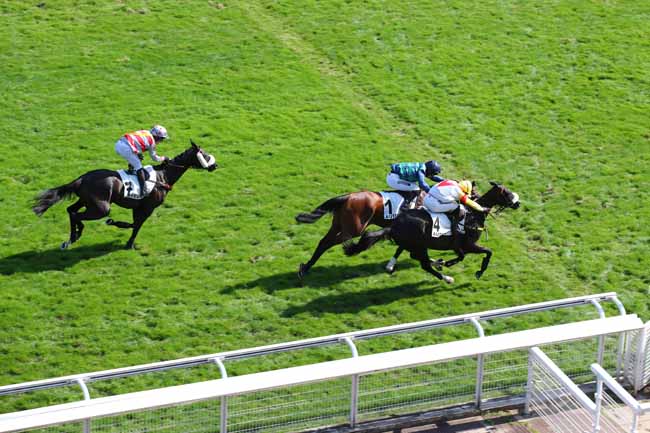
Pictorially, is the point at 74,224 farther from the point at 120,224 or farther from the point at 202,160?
the point at 202,160

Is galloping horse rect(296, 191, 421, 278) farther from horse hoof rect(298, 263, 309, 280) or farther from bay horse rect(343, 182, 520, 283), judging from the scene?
bay horse rect(343, 182, 520, 283)

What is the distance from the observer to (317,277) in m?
15.9

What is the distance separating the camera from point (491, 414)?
42.3 ft

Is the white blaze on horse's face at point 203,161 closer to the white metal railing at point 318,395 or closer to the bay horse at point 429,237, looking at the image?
the bay horse at point 429,237

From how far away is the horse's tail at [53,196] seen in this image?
15.8m

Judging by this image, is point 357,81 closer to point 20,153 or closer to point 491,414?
point 20,153

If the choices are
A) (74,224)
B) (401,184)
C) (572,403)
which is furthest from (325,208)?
(572,403)

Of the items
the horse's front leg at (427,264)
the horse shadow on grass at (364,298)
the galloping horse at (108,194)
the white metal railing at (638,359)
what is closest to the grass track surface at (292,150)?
the horse shadow on grass at (364,298)

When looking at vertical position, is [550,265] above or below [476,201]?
below

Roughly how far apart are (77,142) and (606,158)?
28.2 ft

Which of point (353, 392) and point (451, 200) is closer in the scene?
point (353, 392)

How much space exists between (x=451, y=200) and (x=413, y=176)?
729mm

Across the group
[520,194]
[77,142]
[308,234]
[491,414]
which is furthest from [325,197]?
[491,414]

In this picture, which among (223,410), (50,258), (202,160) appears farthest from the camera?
(202,160)
